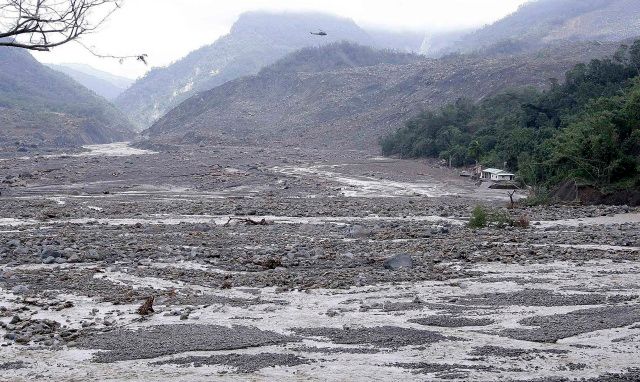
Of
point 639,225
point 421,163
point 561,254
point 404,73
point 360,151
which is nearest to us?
point 561,254

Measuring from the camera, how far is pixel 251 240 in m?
16.8

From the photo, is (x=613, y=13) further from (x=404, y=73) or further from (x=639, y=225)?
(x=639, y=225)

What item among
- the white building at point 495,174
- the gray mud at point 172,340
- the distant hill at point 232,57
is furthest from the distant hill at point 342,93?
the gray mud at point 172,340

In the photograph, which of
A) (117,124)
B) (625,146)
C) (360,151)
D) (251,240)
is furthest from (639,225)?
(117,124)

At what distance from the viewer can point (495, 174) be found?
3550 centimetres

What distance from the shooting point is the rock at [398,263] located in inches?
512

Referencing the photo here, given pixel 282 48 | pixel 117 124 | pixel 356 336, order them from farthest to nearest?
pixel 282 48 → pixel 117 124 → pixel 356 336

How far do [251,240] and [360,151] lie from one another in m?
48.4

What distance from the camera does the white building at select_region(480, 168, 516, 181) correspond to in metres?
35.0

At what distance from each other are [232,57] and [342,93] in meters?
76.8

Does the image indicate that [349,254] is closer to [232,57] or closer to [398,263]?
[398,263]

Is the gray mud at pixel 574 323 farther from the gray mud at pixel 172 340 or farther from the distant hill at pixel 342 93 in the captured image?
the distant hill at pixel 342 93

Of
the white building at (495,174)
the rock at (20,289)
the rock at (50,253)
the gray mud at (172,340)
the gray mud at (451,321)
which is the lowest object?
the rock at (20,289)

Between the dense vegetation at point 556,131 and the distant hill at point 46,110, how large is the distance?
3857 centimetres
